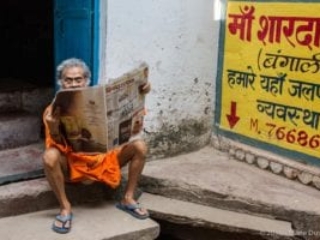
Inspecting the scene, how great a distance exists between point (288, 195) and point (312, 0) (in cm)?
125

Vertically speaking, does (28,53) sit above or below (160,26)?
below

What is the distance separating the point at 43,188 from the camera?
312 centimetres

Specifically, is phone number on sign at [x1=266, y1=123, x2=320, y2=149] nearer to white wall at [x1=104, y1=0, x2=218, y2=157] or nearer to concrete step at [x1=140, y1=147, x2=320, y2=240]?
concrete step at [x1=140, y1=147, x2=320, y2=240]

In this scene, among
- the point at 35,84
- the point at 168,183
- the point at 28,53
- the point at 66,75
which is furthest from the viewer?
the point at 28,53

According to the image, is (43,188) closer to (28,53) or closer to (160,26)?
(160,26)

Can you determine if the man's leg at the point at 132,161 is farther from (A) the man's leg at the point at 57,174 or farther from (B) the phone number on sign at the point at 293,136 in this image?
(B) the phone number on sign at the point at 293,136

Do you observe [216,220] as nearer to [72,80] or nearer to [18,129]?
[72,80]

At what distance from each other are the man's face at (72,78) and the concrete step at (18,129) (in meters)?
1.20

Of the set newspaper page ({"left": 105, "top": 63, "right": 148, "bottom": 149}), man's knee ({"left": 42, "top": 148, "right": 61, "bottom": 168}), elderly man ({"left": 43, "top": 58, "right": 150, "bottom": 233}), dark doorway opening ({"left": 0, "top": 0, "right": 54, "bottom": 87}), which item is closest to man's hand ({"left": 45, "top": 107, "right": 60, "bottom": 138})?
elderly man ({"left": 43, "top": 58, "right": 150, "bottom": 233})

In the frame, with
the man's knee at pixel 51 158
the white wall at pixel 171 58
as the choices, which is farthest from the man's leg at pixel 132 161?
the white wall at pixel 171 58

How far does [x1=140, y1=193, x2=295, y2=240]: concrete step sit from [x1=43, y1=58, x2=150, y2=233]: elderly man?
6.7 inches

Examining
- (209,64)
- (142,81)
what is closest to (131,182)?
(142,81)

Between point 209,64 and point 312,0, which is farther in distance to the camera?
point 209,64

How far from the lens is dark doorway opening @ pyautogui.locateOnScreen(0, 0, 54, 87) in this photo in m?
5.16
